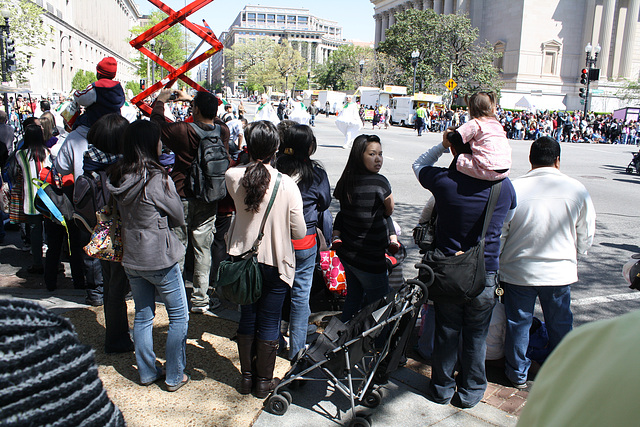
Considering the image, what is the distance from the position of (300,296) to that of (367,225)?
77 centimetres

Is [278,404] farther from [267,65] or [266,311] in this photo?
[267,65]

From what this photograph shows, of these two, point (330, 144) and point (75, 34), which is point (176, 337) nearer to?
point (330, 144)

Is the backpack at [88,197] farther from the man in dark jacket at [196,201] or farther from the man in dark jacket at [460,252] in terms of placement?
the man in dark jacket at [460,252]

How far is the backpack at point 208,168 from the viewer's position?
4778mm

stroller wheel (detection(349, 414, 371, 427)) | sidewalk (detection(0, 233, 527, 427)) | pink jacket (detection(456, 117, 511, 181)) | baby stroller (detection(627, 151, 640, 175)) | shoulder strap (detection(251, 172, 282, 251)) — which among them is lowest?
sidewalk (detection(0, 233, 527, 427))

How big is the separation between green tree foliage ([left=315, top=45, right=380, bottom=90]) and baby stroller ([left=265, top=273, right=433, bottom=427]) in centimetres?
6168

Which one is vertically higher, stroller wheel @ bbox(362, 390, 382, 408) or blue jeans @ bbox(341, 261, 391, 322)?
blue jeans @ bbox(341, 261, 391, 322)

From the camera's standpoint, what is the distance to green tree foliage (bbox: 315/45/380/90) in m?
67.3

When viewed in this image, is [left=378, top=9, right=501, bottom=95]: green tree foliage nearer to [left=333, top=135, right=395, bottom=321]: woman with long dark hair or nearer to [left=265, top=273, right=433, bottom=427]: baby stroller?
[left=333, top=135, right=395, bottom=321]: woman with long dark hair

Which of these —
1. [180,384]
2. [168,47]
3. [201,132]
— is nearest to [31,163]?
[201,132]

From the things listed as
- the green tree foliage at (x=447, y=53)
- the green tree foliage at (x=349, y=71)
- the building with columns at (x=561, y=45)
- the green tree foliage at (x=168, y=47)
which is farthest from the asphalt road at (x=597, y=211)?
the green tree foliage at (x=168, y=47)

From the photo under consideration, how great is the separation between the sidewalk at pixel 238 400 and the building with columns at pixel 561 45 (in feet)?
201

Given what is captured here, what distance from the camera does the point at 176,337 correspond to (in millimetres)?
3705

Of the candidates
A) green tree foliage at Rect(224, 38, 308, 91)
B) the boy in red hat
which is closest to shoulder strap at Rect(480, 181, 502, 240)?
the boy in red hat
